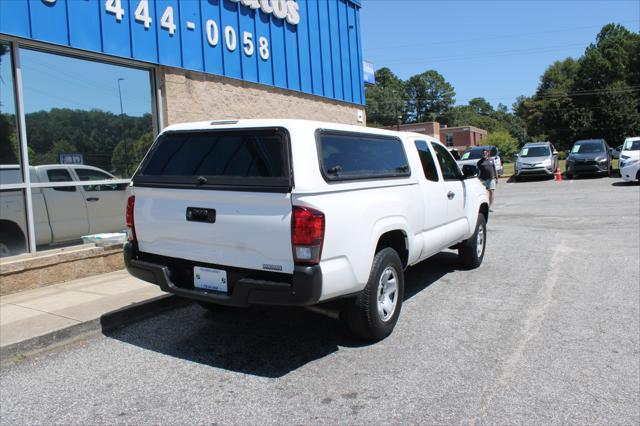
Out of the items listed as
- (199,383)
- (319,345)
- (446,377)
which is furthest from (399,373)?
(199,383)

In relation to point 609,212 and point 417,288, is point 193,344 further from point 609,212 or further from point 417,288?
point 609,212

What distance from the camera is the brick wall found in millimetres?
8734

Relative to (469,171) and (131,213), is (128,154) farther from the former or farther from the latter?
(469,171)

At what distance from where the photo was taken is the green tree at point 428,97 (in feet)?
453

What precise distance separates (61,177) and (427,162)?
4.96 meters

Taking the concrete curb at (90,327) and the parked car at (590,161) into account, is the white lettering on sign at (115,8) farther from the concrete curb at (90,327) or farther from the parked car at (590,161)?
the parked car at (590,161)

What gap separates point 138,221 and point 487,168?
10.9 m

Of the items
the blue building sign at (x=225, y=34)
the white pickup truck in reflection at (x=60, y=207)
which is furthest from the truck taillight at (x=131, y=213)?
the blue building sign at (x=225, y=34)

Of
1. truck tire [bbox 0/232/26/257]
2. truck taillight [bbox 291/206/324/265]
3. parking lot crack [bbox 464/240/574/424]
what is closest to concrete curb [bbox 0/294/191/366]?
truck tire [bbox 0/232/26/257]

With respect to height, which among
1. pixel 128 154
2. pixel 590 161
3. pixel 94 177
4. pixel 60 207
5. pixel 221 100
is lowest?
pixel 60 207

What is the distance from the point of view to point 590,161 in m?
22.9

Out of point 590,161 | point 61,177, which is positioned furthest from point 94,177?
point 590,161

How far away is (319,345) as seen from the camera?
4.70 meters

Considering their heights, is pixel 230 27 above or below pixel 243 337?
above
